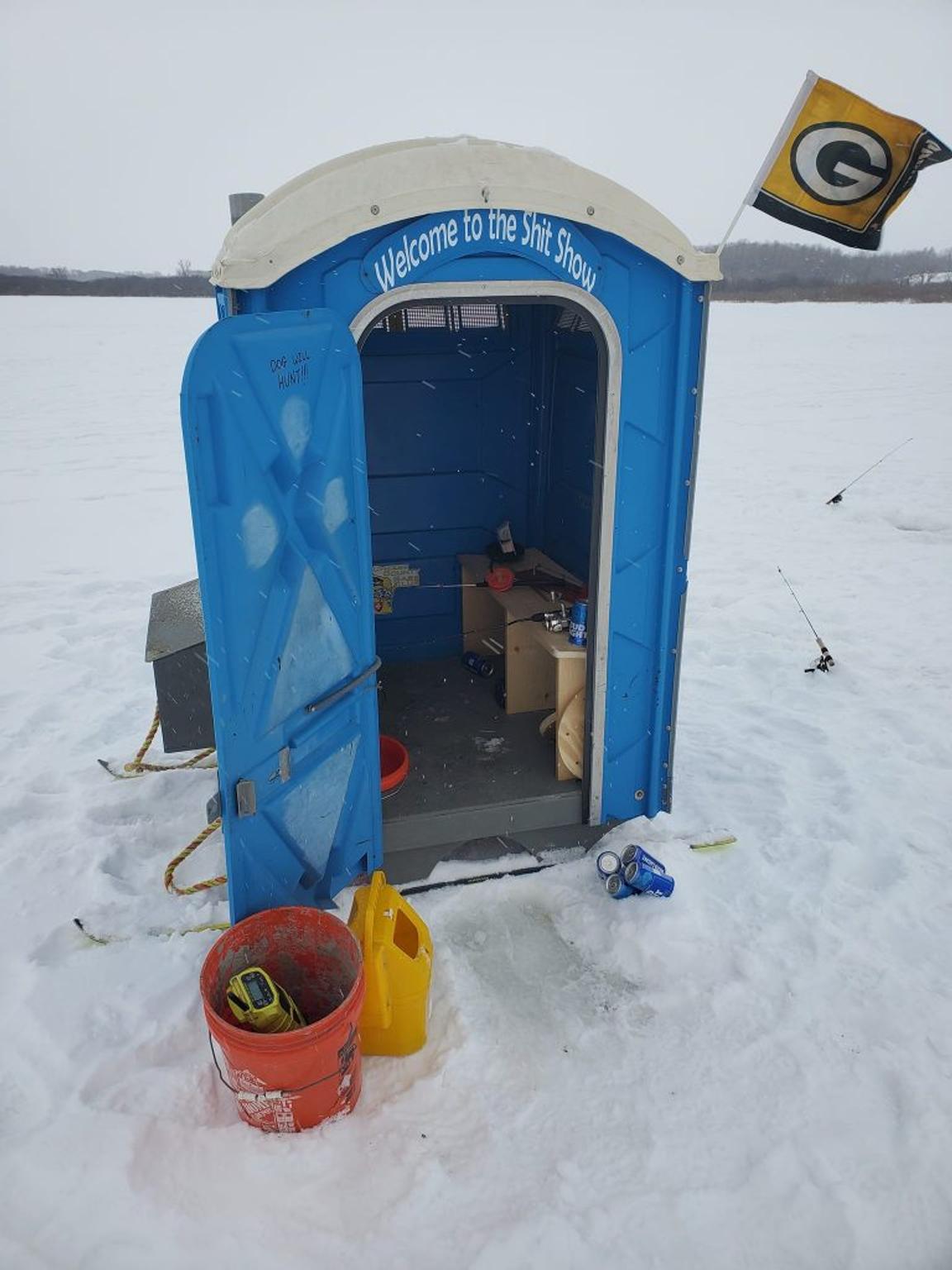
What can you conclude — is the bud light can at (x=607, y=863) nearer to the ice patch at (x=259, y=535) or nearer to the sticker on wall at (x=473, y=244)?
the ice patch at (x=259, y=535)

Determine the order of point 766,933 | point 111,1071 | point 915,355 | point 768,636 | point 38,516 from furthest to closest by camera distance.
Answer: point 915,355
point 38,516
point 768,636
point 766,933
point 111,1071

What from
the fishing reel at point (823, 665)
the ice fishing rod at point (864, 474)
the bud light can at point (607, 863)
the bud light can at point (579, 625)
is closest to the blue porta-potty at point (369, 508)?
the bud light can at point (579, 625)

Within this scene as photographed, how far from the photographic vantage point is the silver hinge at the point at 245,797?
327cm

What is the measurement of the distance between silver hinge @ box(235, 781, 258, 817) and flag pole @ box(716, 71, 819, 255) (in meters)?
3.08

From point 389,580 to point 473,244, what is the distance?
3.02 metres

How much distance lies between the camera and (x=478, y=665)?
6.20m

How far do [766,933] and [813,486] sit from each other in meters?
10.3

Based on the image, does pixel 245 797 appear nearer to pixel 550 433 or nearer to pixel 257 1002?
pixel 257 1002

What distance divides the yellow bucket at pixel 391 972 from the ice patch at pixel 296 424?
177cm

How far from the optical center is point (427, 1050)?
3.54 meters

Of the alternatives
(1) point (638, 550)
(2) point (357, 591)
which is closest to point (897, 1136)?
(1) point (638, 550)

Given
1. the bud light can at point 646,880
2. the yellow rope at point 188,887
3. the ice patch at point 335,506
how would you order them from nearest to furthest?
1. the ice patch at point 335,506
2. the bud light can at point 646,880
3. the yellow rope at point 188,887

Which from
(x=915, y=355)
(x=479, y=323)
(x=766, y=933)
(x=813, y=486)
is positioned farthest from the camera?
(x=915, y=355)

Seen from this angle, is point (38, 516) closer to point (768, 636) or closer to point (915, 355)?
point (768, 636)
